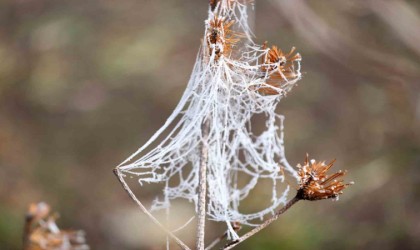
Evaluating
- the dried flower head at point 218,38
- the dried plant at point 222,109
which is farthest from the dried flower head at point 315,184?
the dried flower head at point 218,38

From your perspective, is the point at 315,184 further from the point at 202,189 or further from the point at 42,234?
the point at 42,234

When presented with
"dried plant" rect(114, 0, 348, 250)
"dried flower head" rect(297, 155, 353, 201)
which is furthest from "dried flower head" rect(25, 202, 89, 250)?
"dried flower head" rect(297, 155, 353, 201)

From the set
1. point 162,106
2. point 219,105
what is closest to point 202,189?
point 219,105

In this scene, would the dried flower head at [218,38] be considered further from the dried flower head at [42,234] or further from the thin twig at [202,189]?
the dried flower head at [42,234]

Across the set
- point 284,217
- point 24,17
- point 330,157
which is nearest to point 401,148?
point 330,157

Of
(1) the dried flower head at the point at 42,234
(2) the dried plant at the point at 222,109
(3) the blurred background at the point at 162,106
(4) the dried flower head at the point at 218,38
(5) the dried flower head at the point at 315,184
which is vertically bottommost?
(5) the dried flower head at the point at 315,184
